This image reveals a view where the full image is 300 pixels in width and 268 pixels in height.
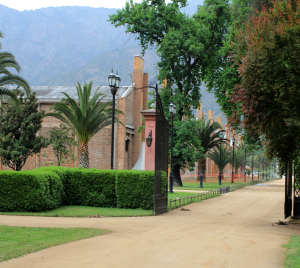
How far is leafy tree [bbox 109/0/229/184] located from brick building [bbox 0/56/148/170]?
4.81m

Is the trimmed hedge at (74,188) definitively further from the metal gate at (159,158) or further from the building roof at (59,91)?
the building roof at (59,91)

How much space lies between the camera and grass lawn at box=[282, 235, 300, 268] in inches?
246

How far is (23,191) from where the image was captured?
43.0ft

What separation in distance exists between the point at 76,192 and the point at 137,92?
2689 centimetres

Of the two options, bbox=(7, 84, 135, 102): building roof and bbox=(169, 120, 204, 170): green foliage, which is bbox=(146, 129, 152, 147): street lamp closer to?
bbox=(169, 120, 204, 170): green foliage

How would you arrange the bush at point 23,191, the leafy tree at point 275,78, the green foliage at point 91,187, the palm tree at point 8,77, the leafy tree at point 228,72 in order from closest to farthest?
the leafy tree at point 275,78, the bush at point 23,191, the green foliage at point 91,187, the palm tree at point 8,77, the leafy tree at point 228,72

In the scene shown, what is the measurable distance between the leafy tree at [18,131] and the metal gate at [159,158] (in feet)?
50.1

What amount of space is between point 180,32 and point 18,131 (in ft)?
47.2

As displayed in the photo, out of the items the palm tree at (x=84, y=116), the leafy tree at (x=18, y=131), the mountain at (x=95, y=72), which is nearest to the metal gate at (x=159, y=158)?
the palm tree at (x=84, y=116)

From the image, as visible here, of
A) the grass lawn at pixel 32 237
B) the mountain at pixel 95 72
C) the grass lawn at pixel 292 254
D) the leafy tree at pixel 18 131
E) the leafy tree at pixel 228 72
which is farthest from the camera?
the mountain at pixel 95 72

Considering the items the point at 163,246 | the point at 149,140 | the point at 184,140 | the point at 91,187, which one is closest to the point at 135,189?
the point at 91,187

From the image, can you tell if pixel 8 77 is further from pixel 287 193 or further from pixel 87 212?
pixel 287 193

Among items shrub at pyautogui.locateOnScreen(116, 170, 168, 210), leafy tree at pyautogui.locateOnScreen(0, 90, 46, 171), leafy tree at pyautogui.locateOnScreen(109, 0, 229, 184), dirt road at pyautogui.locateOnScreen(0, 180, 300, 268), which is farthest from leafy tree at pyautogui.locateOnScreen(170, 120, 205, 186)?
dirt road at pyautogui.locateOnScreen(0, 180, 300, 268)

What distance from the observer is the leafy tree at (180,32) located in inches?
1215
